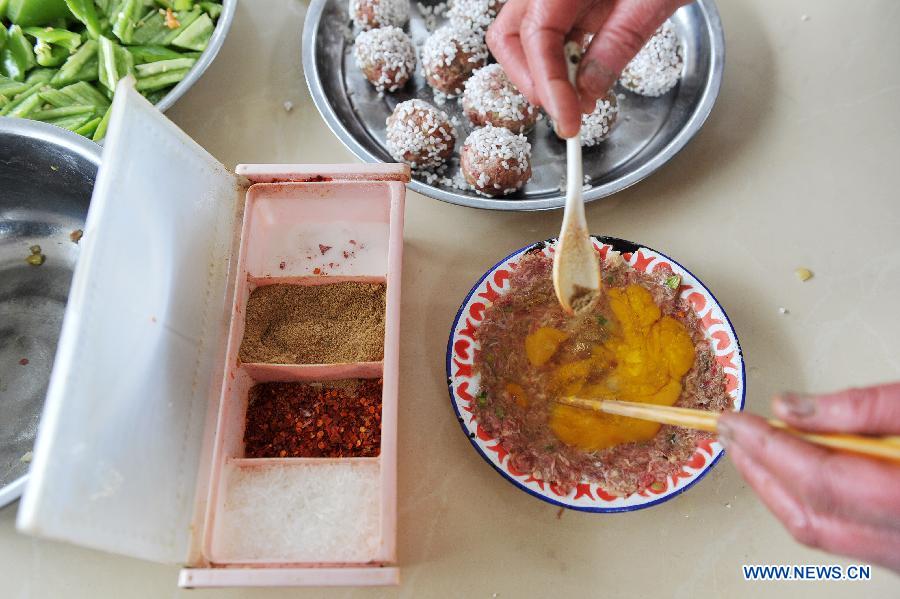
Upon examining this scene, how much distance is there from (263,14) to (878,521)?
5.29 ft

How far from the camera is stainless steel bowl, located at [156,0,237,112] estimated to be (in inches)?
50.2


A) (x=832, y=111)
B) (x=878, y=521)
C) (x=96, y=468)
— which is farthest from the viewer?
(x=832, y=111)

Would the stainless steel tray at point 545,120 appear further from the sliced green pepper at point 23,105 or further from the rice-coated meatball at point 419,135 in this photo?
the sliced green pepper at point 23,105

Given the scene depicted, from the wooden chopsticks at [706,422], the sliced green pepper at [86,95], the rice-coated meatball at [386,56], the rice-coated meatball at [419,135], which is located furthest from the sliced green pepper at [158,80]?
the wooden chopsticks at [706,422]

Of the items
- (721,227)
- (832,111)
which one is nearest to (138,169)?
(721,227)

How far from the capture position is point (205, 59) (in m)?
1.31

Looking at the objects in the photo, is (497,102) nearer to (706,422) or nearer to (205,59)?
(205,59)

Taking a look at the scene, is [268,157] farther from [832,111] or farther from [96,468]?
[832,111]

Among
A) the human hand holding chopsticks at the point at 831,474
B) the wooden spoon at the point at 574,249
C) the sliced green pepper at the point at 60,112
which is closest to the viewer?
the human hand holding chopsticks at the point at 831,474

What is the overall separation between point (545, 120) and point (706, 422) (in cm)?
85

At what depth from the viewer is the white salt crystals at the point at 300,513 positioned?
0.89 meters

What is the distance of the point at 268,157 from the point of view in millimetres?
1413

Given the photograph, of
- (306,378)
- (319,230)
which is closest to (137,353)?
(306,378)

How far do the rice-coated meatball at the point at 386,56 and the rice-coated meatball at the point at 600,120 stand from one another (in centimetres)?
41
